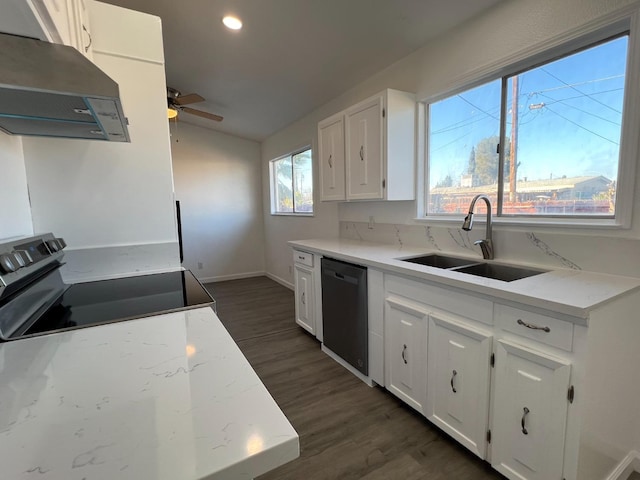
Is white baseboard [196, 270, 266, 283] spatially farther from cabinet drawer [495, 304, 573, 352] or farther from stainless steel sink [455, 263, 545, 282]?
cabinet drawer [495, 304, 573, 352]

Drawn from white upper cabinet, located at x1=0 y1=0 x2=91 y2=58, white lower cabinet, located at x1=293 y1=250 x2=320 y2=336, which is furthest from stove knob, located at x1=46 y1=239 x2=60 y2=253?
white lower cabinet, located at x1=293 y1=250 x2=320 y2=336

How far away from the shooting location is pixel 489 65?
1.98 meters

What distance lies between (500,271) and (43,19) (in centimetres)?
227

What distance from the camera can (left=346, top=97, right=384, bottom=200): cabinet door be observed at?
2461mm

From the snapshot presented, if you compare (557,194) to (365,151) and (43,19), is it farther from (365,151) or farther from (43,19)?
(43,19)

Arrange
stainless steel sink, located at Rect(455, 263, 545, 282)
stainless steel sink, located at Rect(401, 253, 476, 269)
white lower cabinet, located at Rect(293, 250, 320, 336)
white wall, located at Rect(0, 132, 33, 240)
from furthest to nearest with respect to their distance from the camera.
A: white lower cabinet, located at Rect(293, 250, 320, 336)
stainless steel sink, located at Rect(401, 253, 476, 269)
stainless steel sink, located at Rect(455, 263, 545, 282)
white wall, located at Rect(0, 132, 33, 240)

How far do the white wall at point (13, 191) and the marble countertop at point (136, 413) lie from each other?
2.47ft

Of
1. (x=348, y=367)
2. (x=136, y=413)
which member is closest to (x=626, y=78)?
(x=136, y=413)

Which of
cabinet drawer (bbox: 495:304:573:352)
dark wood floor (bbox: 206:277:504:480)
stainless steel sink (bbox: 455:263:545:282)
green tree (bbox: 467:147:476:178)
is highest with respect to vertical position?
green tree (bbox: 467:147:476:178)

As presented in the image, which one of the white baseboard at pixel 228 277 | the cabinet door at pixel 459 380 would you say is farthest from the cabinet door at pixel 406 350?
the white baseboard at pixel 228 277

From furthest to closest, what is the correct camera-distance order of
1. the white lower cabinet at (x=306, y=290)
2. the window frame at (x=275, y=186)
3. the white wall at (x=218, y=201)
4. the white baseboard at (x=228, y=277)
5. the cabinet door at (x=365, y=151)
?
the white baseboard at (x=228, y=277) → the white wall at (x=218, y=201) → the window frame at (x=275, y=186) → the white lower cabinet at (x=306, y=290) → the cabinet door at (x=365, y=151)

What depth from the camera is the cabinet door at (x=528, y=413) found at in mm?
→ 1224

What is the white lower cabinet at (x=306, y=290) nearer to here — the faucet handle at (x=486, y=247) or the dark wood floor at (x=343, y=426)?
the dark wood floor at (x=343, y=426)

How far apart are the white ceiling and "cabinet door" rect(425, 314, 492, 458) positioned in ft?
6.32
